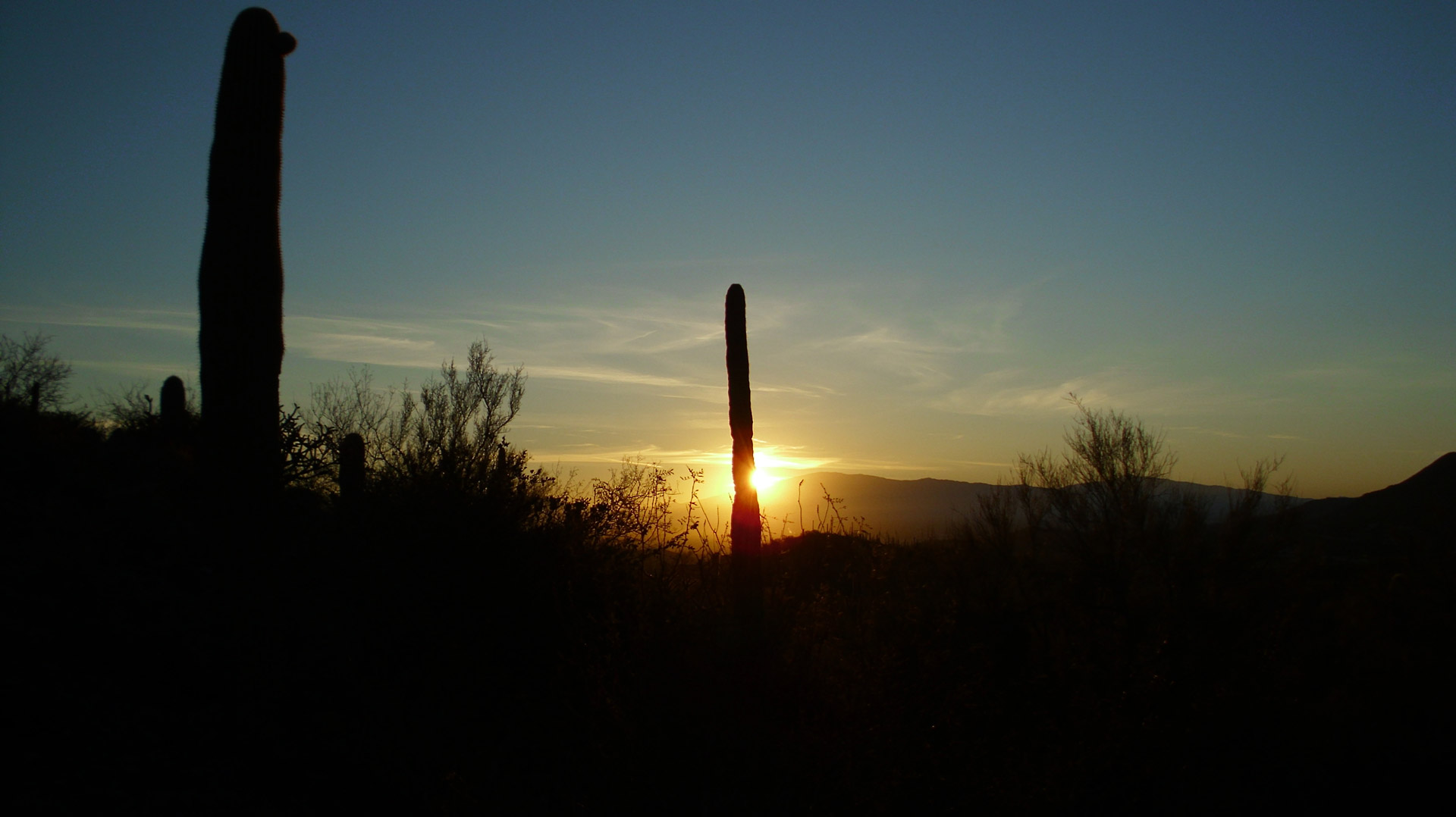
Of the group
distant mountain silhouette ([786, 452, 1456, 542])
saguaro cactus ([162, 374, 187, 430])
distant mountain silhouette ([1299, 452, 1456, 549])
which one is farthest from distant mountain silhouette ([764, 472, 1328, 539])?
saguaro cactus ([162, 374, 187, 430])

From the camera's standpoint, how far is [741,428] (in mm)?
8945

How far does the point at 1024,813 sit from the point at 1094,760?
4.27 feet

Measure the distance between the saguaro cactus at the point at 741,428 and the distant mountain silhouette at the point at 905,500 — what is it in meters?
0.26

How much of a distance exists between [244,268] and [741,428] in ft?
19.4

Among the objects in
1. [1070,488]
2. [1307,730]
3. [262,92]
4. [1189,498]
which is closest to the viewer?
[1307,730]

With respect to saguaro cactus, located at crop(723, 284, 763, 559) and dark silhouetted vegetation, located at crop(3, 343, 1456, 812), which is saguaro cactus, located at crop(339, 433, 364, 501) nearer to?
dark silhouetted vegetation, located at crop(3, 343, 1456, 812)

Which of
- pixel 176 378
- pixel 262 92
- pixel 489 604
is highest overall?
pixel 262 92

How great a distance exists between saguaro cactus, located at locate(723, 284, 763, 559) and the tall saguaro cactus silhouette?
5.14 m

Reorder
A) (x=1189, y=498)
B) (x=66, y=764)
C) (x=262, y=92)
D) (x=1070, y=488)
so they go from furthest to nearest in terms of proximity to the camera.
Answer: (x=1070, y=488) → (x=1189, y=498) → (x=262, y=92) → (x=66, y=764)

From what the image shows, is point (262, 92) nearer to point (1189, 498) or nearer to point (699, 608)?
point (699, 608)

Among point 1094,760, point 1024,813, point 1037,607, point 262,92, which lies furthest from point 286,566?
point 1037,607

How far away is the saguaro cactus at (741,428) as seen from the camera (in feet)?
25.7

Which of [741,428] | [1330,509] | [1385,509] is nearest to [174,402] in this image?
[741,428]

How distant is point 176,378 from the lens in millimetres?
13023
